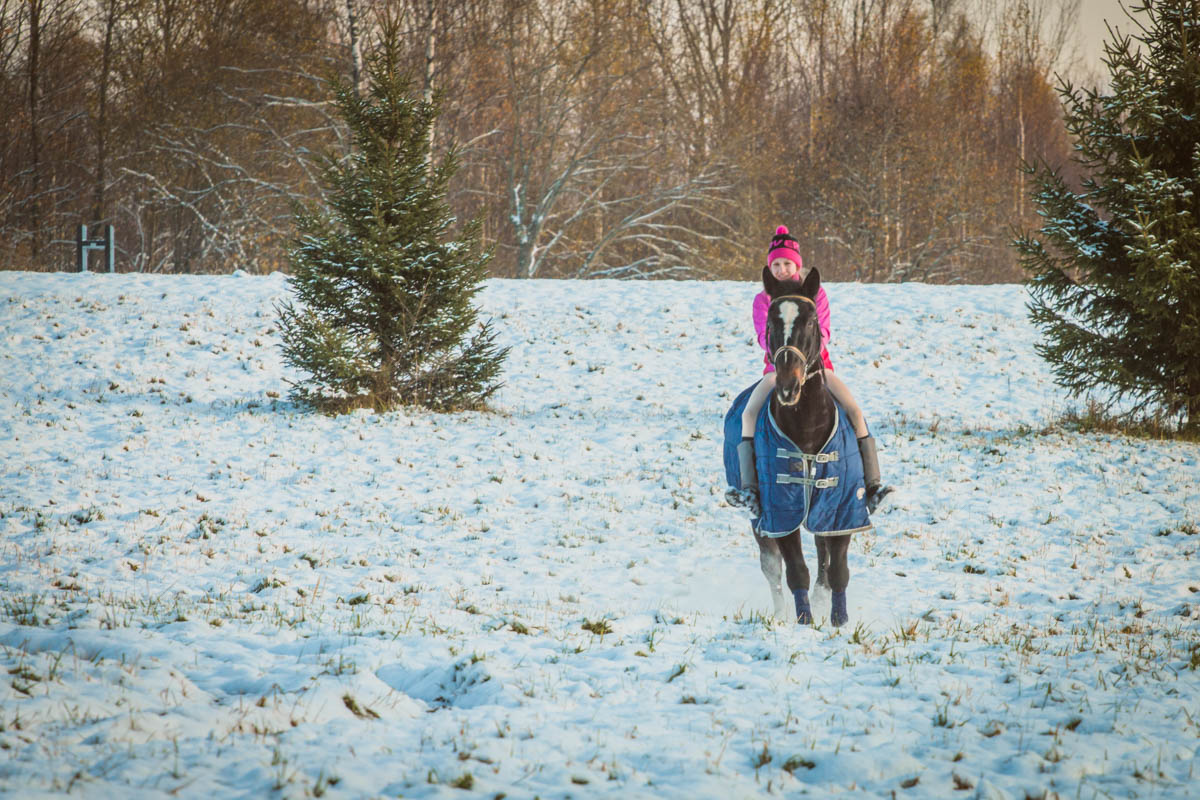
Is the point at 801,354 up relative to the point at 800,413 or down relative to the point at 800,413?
up

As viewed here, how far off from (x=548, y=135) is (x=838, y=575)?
84.1ft

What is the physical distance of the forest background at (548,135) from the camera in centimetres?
2639

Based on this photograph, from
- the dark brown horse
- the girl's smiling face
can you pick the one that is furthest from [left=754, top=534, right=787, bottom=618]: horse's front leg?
the girl's smiling face

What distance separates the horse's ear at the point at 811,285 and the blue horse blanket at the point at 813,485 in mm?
959

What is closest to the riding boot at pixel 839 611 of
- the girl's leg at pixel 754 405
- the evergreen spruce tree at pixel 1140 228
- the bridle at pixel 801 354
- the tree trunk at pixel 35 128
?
the girl's leg at pixel 754 405

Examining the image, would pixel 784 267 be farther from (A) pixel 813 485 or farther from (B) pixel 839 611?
(B) pixel 839 611

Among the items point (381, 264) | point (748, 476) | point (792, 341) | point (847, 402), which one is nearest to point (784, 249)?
point (792, 341)

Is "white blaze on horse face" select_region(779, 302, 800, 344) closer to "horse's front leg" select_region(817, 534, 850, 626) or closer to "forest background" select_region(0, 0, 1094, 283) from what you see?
"horse's front leg" select_region(817, 534, 850, 626)

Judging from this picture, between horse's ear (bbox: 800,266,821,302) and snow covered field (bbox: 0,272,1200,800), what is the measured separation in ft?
8.10

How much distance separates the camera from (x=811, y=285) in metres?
6.05

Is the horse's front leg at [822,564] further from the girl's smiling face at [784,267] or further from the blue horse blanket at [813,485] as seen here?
the girl's smiling face at [784,267]

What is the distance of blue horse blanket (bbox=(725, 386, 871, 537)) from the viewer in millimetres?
6180

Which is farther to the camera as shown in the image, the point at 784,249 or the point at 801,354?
the point at 784,249

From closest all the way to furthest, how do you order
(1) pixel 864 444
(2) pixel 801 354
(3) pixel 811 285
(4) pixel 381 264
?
1. (2) pixel 801 354
2. (3) pixel 811 285
3. (1) pixel 864 444
4. (4) pixel 381 264
